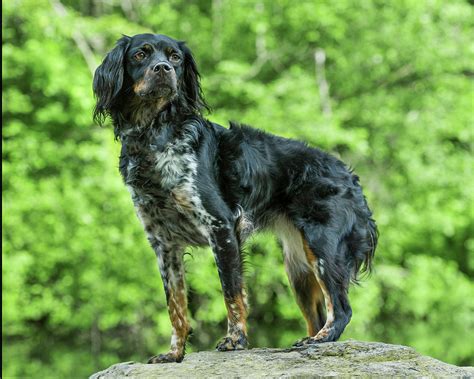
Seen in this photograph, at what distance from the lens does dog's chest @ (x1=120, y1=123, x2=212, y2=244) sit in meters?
5.34

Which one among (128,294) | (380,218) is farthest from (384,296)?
(128,294)

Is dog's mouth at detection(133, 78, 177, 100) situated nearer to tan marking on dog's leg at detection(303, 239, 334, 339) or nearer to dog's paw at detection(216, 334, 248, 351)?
tan marking on dog's leg at detection(303, 239, 334, 339)

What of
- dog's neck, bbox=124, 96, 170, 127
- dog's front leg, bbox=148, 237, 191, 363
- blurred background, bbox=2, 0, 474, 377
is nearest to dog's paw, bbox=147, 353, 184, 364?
dog's front leg, bbox=148, 237, 191, 363

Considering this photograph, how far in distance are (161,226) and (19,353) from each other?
12699 mm

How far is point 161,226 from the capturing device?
555cm

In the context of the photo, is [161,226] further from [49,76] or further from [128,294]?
[49,76]

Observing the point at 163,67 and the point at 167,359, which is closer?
the point at 163,67

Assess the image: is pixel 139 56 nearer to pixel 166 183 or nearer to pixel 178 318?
pixel 166 183

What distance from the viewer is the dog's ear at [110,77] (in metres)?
5.49

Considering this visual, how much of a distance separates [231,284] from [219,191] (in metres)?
0.62

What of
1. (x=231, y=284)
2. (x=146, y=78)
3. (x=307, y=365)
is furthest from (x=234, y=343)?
(x=146, y=78)

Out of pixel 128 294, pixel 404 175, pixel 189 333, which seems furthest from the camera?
pixel 404 175

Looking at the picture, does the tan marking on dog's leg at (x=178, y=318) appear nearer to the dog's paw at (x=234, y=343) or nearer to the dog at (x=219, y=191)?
the dog at (x=219, y=191)

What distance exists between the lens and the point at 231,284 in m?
5.34
